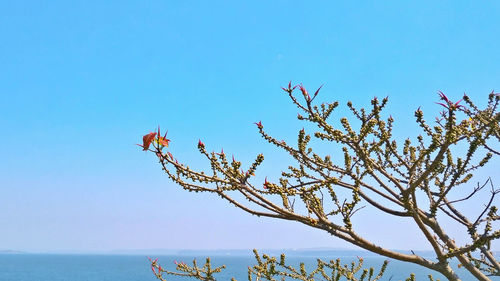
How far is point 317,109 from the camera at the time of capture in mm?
4227

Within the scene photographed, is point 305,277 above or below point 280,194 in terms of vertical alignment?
below

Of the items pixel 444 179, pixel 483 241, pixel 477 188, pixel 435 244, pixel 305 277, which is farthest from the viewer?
pixel 305 277

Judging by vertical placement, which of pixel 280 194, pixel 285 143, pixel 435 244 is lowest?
pixel 435 244

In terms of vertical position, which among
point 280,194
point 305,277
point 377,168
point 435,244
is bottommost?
point 305,277

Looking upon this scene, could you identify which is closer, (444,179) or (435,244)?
(435,244)

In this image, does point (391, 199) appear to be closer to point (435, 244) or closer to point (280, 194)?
point (435, 244)

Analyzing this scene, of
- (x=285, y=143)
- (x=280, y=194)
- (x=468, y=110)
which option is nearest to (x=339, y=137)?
(x=280, y=194)

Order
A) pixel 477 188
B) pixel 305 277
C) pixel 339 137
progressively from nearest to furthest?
pixel 339 137 → pixel 477 188 → pixel 305 277

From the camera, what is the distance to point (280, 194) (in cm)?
413

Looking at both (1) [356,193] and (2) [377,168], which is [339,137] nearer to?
(1) [356,193]

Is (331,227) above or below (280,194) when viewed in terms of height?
below

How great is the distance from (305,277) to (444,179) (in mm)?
3117

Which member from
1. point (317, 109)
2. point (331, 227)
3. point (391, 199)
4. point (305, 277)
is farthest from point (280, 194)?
point (305, 277)

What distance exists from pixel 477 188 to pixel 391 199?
1.04 metres
